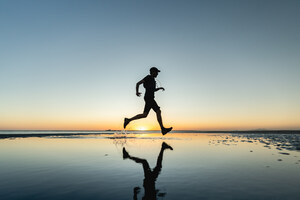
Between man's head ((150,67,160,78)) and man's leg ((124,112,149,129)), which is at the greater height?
man's head ((150,67,160,78))

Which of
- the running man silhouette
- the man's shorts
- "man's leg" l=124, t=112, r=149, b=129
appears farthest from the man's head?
"man's leg" l=124, t=112, r=149, b=129

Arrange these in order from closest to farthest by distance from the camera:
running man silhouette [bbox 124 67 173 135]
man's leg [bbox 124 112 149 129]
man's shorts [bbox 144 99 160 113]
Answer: running man silhouette [bbox 124 67 173 135] < man's shorts [bbox 144 99 160 113] < man's leg [bbox 124 112 149 129]

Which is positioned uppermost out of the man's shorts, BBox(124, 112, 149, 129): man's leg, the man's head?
the man's head

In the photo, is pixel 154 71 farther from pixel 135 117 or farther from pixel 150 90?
pixel 135 117

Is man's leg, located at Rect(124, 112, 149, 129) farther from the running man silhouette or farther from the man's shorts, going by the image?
the man's shorts

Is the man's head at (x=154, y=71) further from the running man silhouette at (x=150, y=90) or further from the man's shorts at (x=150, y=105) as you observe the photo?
the man's shorts at (x=150, y=105)

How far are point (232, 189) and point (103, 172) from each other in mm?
3039

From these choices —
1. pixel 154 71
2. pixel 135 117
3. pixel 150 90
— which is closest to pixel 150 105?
pixel 150 90

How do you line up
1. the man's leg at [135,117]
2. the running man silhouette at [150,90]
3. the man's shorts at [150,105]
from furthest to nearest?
the man's leg at [135,117]
the man's shorts at [150,105]
the running man silhouette at [150,90]

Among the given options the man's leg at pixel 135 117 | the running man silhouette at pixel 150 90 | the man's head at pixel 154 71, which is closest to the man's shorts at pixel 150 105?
the running man silhouette at pixel 150 90

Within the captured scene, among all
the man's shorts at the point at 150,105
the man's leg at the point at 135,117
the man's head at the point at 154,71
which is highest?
the man's head at the point at 154,71

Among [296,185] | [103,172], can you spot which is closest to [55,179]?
[103,172]

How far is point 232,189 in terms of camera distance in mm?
3652

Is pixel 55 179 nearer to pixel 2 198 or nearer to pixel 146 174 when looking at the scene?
pixel 2 198
